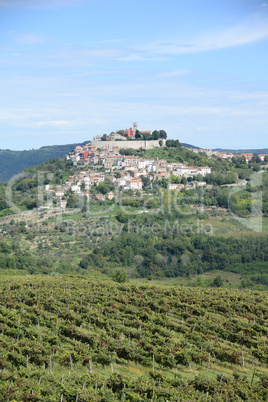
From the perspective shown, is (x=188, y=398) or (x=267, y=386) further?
(x=267, y=386)

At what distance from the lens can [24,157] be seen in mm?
106188

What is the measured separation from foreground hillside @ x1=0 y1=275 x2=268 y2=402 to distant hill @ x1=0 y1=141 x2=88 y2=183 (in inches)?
3097

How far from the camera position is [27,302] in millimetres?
14375

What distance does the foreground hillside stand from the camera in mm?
→ 8508

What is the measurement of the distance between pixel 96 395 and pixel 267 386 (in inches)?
131

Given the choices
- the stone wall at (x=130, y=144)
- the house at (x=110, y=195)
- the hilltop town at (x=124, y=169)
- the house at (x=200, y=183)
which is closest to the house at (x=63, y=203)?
the hilltop town at (x=124, y=169)

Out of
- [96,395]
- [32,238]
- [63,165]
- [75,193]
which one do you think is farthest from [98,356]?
[63,165]

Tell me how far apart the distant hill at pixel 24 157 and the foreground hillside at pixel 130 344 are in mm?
78667

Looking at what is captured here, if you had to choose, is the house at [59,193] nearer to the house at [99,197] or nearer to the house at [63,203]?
the house at [63,203]

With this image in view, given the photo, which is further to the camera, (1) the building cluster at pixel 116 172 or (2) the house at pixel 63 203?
(1) the building cluster at pixel 116 172

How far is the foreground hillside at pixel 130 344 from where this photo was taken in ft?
27.9

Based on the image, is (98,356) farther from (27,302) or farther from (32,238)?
(32,238)

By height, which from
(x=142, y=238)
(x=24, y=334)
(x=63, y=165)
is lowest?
(x=142, y=238)

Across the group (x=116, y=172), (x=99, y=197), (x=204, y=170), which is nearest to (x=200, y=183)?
(x=204, y=170)
